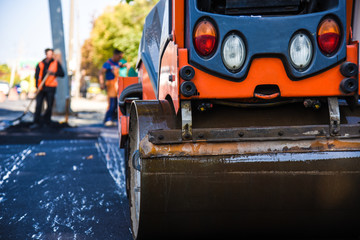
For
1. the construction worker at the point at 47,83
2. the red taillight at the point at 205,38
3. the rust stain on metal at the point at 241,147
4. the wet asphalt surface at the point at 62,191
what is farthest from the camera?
the construction worker at the point at 47,83

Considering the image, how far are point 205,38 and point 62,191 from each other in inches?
118

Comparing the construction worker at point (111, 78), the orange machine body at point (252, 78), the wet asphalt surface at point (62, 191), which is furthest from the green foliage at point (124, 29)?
the orange machine body at point (252, 78)

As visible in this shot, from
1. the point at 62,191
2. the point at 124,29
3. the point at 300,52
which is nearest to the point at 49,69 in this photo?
the point at 62,191

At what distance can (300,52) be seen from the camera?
3119mm

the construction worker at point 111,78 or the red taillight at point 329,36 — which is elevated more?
the red taillight at point 329,36

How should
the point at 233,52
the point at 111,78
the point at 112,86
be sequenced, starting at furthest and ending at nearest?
the point at 112,86 < the point at 111,78 < the point at 233,52

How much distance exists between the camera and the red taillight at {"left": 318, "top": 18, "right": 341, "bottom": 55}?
312cm

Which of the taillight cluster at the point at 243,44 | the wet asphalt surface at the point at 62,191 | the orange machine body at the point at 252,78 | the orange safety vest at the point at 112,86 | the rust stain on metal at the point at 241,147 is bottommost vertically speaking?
the wet asphalt surface at the point at 62,191

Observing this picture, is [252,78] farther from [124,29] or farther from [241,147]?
[124,29]

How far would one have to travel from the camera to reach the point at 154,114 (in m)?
3.13

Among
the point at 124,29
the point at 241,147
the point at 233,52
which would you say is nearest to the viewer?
the point at 241,147

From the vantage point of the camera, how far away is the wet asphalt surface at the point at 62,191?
4070 millimetres

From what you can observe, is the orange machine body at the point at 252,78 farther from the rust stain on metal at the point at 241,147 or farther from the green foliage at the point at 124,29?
the green foliage at the point at 124,29

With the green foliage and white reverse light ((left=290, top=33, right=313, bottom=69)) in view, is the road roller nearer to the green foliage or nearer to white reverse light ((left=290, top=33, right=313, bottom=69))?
white reverse light ((left=290, top=33, right=313, bottom=69))
